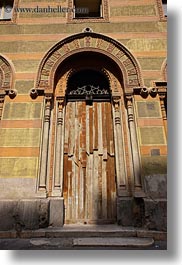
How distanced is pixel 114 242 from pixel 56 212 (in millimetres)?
1706

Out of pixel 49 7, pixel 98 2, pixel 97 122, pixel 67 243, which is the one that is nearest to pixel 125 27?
pixel 98 2

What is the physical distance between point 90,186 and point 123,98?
2504mm

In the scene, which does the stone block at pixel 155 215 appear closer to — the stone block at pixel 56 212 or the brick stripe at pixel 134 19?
the stone block at pixel 56 212

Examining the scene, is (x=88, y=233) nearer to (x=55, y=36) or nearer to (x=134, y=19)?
(x=55, y=36)

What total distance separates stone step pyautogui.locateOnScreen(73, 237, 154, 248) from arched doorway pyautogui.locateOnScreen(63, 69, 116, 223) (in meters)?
1.38

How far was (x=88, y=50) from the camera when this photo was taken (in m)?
6.63

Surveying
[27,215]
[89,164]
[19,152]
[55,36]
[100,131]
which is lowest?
[27,215]

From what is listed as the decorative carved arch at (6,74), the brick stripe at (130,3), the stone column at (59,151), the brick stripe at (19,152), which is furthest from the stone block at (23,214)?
the brick stripe at (130,3)

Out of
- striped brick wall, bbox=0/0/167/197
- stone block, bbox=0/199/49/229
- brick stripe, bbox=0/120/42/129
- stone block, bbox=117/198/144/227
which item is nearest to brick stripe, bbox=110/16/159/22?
striped brick wall, bbox=0/0/167/197

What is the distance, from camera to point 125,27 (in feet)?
22.6

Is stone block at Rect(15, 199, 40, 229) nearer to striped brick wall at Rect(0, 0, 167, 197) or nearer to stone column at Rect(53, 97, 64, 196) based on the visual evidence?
striped brick wall at Rect(0, 0, 167, 197)

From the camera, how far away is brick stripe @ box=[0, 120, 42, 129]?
18.7 ft

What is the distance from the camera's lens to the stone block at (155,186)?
16.6 ft

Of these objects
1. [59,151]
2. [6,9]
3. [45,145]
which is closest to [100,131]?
[59,151]
